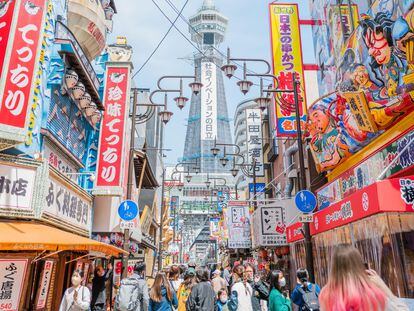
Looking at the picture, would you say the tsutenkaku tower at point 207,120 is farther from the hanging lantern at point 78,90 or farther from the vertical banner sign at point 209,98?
the hanging lantern at point 78,90

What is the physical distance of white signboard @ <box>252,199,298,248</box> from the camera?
→ 19.1m

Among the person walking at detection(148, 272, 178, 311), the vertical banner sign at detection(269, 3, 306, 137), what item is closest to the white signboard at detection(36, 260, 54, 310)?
the person walking at detection(148, 272, 178, 311)

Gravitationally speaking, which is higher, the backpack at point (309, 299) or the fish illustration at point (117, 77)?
the fish illustration at point (117, 77)

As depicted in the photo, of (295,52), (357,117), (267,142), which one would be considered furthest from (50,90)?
(267,142)

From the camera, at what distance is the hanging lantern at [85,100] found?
12751 millimetres

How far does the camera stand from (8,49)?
795cm

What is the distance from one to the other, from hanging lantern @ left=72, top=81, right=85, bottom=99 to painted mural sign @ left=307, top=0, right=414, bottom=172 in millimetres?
8997

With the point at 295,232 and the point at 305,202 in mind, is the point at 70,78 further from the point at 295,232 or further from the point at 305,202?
the point at 295,232

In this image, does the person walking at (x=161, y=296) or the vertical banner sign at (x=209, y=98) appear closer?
the person walking at (x=161, y=296)

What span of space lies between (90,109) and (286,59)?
10.2 metres

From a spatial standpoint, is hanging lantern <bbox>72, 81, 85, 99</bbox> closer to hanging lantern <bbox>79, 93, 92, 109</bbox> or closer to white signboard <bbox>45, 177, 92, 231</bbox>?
hanging lantern <bbox>79, 93, 92, 109</bbox>

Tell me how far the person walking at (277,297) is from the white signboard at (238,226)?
1858cm

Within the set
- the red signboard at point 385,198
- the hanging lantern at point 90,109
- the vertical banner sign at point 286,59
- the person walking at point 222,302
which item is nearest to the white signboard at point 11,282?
the person walking at point 222,302

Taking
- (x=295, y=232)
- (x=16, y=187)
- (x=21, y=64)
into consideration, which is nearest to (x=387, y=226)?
(x=295, y=232)
